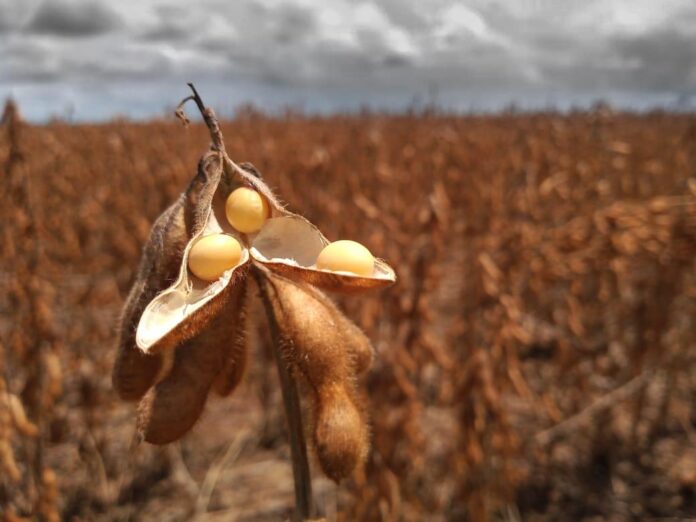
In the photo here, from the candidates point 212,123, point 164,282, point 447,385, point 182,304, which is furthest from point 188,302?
point 447,385

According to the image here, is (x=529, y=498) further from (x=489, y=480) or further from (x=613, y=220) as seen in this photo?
(x=613, y=220)

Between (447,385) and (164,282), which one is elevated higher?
(164,282)

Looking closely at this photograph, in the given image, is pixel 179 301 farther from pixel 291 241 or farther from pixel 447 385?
pixel 447 385

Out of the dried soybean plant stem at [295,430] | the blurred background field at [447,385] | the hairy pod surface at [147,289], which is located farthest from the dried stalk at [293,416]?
the blurred background field at [447,385]

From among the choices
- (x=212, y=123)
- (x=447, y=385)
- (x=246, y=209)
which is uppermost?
(x=212, y=123)

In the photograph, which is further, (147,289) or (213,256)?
(147,289)

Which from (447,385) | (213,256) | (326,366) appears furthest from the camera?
(447,385)
